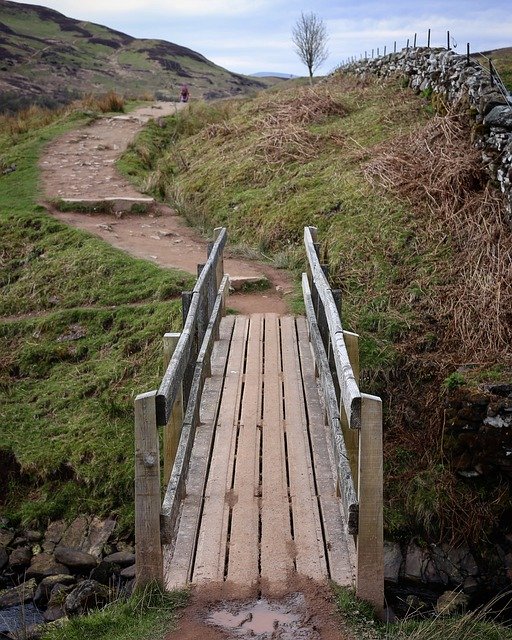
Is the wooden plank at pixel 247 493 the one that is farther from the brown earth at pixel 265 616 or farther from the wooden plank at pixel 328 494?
the wooden plank at pixel 328 494

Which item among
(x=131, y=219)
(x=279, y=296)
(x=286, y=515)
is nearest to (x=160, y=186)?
(x=131, y=219)

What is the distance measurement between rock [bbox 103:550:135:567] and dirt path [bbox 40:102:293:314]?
13.0 ft

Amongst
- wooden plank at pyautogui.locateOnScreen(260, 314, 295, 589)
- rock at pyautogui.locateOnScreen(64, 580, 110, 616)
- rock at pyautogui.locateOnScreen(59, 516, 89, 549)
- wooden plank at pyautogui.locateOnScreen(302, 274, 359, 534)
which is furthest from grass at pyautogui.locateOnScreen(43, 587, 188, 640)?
rock at pyautogui.locateOnScreen(59, 516, 89, 549)

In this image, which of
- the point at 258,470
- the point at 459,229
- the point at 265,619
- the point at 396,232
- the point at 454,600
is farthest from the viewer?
the point at 396,232

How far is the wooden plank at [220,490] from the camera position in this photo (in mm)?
4586

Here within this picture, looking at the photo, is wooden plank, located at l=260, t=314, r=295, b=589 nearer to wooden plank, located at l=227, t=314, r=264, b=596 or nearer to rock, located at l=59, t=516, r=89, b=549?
wooden plank, located at l=227, t=314, r=264, b=596

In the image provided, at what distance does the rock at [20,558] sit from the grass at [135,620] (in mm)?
3366

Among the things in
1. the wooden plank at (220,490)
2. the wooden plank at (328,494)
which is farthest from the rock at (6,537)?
the wooden plank at (328,494)

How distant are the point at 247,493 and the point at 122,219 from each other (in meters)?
11.1

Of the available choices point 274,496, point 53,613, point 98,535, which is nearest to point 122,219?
point 98,535

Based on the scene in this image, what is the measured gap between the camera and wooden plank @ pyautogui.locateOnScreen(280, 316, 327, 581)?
4621 mm

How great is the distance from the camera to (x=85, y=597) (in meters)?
6.54

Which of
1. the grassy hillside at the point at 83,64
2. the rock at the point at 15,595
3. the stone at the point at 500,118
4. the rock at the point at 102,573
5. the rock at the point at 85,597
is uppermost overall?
the grassy hillside at the point at 83,64

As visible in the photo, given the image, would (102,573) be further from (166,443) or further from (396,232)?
(396,232)
